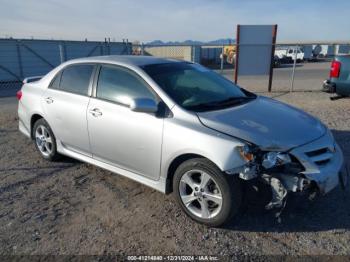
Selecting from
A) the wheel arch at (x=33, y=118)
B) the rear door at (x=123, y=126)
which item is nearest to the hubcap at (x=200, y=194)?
the rear door at (x=123, y=126)

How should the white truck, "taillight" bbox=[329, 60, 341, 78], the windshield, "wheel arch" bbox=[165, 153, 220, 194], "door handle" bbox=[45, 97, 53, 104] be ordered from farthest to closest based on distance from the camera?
1. the white truck
2. "taillight" bbox=[329, 60, 341, 78]
3. "door handle" bbox=[45, 97, 53, 104]
4. the windshield
5. "wheel arch" bbox=[165, 153, 220, 194]

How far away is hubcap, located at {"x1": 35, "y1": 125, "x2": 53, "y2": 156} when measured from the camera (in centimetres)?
485

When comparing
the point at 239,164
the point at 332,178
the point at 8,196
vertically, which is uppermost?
the point at 239,164

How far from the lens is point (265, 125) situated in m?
3.20

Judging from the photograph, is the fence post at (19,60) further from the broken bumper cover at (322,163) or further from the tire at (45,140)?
the broken bumper cover at (322,163)

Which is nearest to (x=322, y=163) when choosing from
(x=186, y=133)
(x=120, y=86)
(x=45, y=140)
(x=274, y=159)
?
(x=274, y=159)

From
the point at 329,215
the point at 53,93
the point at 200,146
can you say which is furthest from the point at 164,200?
the point at 53,93

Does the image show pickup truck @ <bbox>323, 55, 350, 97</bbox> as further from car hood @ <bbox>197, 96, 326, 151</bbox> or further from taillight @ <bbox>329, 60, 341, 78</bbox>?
car hood @ <bbox>197, 96, 326, 151</bbox>

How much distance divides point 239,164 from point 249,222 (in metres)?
0.81

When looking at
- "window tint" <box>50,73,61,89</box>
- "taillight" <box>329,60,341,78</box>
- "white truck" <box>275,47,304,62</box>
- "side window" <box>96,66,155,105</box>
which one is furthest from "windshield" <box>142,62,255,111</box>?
"white truck" <box>275,47,304,62</box>

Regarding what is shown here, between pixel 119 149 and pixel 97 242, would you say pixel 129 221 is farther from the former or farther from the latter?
pixel 119 149

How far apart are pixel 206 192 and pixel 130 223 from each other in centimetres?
87

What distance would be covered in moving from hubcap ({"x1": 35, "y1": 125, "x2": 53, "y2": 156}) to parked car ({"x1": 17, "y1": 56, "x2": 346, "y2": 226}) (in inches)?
7.4

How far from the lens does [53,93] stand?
461cm
